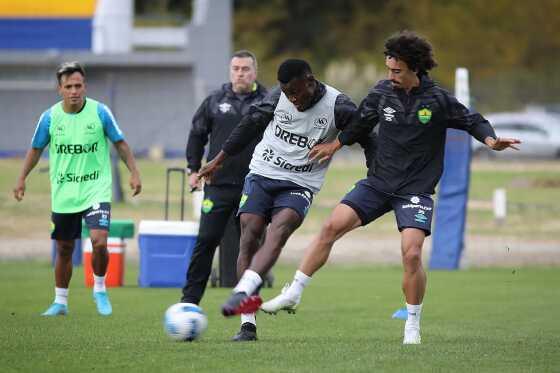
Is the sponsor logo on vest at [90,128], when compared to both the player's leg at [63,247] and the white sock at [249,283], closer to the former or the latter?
the player's leg at [63,247]

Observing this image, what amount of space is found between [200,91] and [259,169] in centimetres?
3077

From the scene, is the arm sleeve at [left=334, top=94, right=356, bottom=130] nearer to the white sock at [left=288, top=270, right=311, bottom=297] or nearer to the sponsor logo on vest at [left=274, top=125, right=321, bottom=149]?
the sponsor logo on vest at [left=274, top=125, right=321, bottom=149]

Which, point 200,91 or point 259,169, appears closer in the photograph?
point 259,169

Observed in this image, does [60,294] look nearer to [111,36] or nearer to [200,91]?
[200,91]

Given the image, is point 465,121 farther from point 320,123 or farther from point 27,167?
point 27,167

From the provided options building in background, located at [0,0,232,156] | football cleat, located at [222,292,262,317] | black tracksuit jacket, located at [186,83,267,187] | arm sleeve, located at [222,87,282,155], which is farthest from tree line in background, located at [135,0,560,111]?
football cleat, located at [222,292,262,317]

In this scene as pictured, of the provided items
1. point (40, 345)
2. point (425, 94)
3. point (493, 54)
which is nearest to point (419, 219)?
point (425, 94)

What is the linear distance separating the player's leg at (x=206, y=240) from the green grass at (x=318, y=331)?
15.1 inches

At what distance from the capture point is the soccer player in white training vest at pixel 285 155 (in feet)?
30.6

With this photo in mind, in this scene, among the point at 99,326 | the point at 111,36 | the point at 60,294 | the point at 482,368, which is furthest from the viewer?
the point at 111,36

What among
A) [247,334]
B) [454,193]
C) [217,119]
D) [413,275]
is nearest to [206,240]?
[247,334]

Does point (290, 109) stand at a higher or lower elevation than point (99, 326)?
higher

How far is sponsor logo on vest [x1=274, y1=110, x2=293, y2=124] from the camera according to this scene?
30.9ft

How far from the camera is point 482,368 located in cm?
807
